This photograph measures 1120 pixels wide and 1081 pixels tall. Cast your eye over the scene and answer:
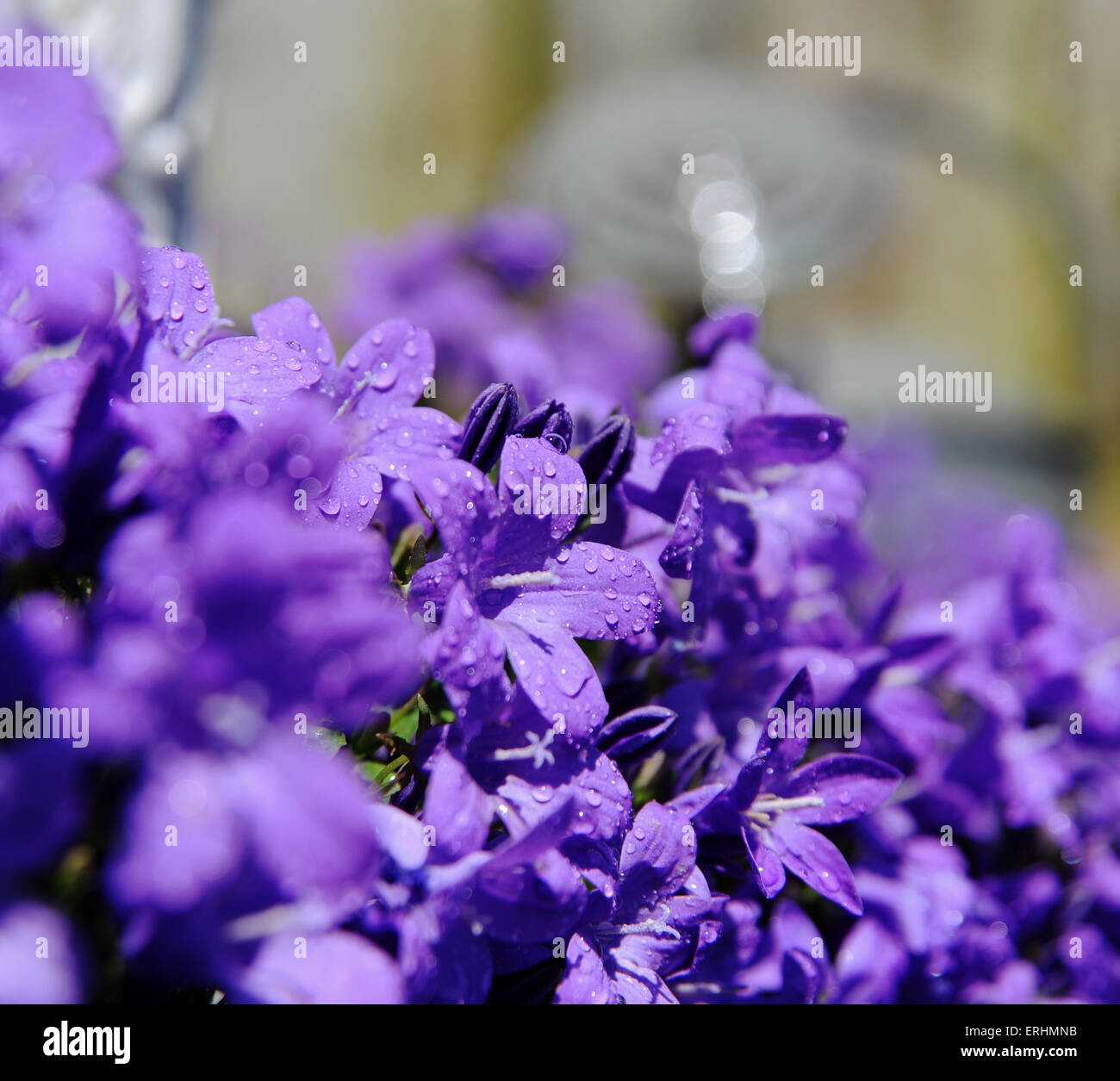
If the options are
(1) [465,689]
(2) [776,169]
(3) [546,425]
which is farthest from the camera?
(2) [776,169]

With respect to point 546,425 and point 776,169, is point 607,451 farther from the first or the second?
point 776,169

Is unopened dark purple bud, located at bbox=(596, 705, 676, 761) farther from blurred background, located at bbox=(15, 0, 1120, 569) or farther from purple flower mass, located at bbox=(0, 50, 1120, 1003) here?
blurred background, located at bbox=(15, 0, 1120, 569)

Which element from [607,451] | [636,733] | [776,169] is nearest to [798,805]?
[636,733]

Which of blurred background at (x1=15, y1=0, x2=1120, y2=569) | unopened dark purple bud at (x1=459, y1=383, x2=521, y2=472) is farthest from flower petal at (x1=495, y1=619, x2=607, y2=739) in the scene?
blurred background at (x1=15, y1=0, x2=1120, y2=569)

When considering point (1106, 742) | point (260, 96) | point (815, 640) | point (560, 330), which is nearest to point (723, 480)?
point (815, 640)

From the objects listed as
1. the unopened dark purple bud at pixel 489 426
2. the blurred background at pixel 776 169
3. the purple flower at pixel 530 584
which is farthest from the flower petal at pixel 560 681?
the blurred background at pixel 776 169

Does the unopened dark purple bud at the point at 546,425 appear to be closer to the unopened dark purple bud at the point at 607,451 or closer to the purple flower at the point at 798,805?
the unopened dark purple bud at the point at 607,451
